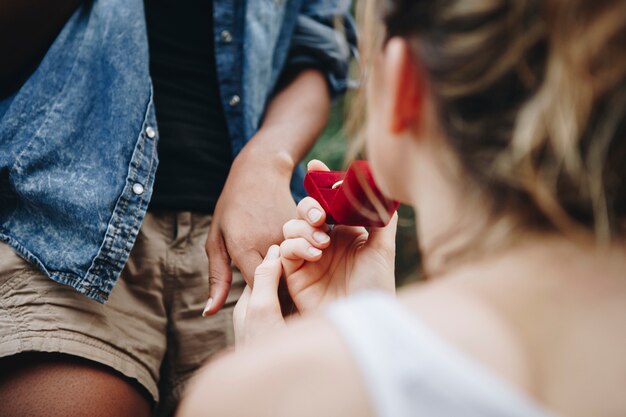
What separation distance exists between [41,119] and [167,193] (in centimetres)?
27

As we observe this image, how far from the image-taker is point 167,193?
1.26m

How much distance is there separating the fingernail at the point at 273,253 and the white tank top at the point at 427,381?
503 millimetres

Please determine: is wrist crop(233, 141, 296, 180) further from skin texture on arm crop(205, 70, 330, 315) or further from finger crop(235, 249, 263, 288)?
finger crop(235, 249, 263, 288)

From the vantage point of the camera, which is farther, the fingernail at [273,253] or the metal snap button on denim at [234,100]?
the metal snap button on denim at [234,100]

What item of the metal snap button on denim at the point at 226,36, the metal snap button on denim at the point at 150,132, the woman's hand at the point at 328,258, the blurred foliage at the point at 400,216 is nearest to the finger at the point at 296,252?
the woman's hand at the point at 328,258

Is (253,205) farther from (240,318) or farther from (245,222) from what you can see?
(240,318)

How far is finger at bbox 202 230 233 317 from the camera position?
112 centimetres

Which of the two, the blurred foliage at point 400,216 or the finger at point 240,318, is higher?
the finger at point 240,318

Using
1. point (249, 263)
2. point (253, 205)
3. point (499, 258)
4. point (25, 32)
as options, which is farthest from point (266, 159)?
point (499, 258)

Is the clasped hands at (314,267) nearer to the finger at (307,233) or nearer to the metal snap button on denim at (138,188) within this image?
the finger at (307,233)

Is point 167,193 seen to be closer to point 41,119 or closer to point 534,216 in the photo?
point 41,119

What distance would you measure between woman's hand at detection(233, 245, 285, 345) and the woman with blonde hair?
296 millimetres

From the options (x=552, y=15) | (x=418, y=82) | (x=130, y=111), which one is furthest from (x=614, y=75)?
(x=130, y=111)

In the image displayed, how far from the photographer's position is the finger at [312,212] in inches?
39.6
